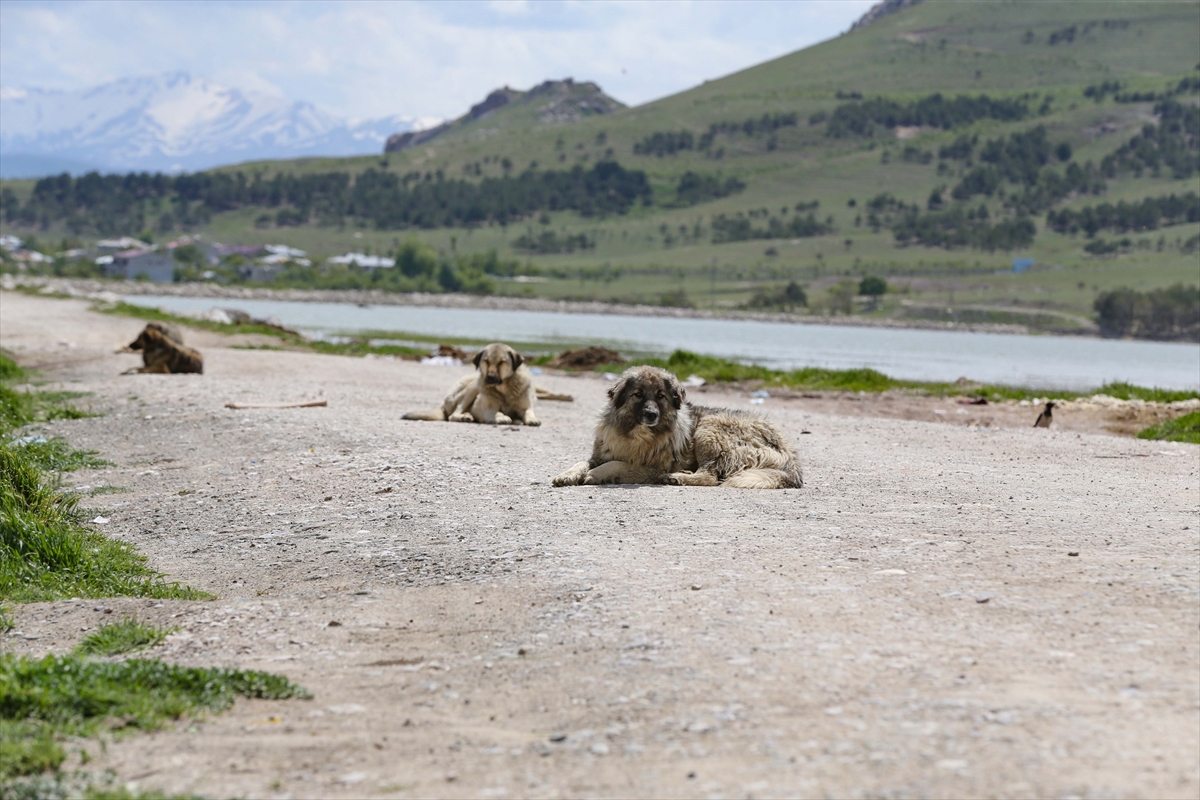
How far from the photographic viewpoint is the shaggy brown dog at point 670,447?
9.46 meters

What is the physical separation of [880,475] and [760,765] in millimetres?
6963

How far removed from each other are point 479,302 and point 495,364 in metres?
97.6

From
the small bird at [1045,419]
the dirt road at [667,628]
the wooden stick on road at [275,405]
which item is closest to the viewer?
the dirt road at [667,628]

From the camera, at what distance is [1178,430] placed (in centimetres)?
1750

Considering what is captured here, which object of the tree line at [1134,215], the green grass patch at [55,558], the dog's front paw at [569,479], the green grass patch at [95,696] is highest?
the tree line at [1134,215]

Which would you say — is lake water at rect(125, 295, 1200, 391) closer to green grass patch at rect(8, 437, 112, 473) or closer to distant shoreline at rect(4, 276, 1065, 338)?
distant shoreline at rect(4, 276, 1065, 338)

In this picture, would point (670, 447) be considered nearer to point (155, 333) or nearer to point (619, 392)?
point (619, 392)

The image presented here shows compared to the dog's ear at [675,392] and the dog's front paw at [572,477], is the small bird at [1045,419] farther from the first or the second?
the dog's front paw at [572,477]

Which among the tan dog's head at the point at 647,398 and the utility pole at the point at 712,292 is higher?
the utility pole at the point at 712,292

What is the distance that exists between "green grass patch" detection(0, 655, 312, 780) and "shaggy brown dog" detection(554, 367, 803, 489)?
4966 mm

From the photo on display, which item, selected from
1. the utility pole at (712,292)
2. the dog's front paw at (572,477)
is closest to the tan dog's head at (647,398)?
the dog's front paw at (572,477)

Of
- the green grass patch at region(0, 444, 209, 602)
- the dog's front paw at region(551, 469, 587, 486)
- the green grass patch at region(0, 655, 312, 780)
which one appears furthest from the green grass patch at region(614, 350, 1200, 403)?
the green grass patch at region(0, 655, 312, 780)

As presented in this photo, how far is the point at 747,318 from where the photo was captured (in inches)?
3883

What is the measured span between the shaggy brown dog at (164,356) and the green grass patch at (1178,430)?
55.5 feet
